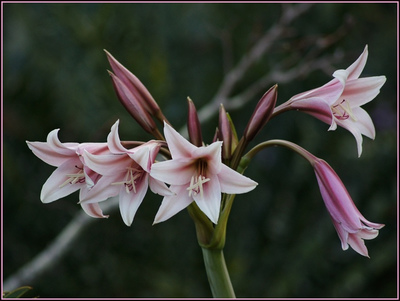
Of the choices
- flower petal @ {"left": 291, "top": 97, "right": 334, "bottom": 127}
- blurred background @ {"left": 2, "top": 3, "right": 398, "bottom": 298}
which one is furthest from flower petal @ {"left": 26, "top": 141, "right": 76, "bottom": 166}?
blurred background @ {"left": 2, "top": 3, "right": 398, "bottom": 298}

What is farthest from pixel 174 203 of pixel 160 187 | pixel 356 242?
pixel 356 242

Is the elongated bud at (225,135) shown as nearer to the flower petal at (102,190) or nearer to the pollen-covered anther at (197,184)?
the pollen-covered anther at (197,184)

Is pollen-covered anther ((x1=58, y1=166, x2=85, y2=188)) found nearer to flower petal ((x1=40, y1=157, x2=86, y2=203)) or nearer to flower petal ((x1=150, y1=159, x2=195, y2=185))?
flower petal ((x1=40, y1=157, x2=86, y2=203))

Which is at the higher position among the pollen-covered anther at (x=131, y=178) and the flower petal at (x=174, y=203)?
the pollen-covered anther at (x=131, y=178)

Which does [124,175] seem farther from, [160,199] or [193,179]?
[160,199]

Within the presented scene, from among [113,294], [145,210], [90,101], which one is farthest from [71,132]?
[113,294]

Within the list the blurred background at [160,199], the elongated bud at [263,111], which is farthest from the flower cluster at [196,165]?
the blurred background at [160,199]
